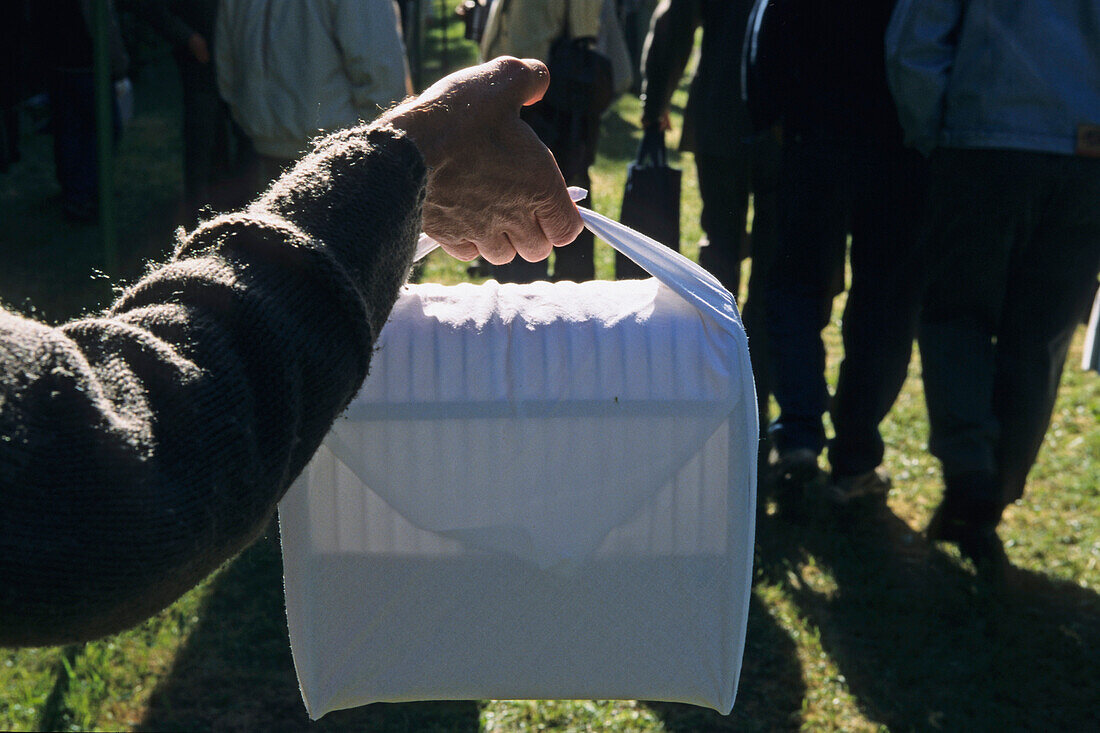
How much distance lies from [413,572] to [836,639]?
176cm

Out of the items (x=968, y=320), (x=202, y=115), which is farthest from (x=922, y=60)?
(x=202, y=115)

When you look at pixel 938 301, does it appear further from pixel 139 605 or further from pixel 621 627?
pixel 139 605

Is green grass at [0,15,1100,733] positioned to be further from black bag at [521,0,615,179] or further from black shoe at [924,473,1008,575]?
black bag at [521,0,615,179]

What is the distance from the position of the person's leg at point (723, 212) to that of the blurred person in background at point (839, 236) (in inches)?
27.7

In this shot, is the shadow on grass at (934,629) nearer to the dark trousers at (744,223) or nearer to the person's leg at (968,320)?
the person's leg at (968,320)

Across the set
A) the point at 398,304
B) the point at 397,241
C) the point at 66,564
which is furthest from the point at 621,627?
the point at 66,564

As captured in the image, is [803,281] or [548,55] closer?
[803,281]

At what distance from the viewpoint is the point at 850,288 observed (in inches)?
121

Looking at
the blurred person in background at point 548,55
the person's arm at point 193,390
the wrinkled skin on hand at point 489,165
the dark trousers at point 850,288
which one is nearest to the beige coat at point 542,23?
→ the blurred person in background at point 548,55

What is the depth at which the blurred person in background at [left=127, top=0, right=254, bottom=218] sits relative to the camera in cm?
469

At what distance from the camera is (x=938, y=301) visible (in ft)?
9.94

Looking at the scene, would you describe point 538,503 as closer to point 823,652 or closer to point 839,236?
point 823,652

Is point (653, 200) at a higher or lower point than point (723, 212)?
higher

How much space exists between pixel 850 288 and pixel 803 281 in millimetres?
138
